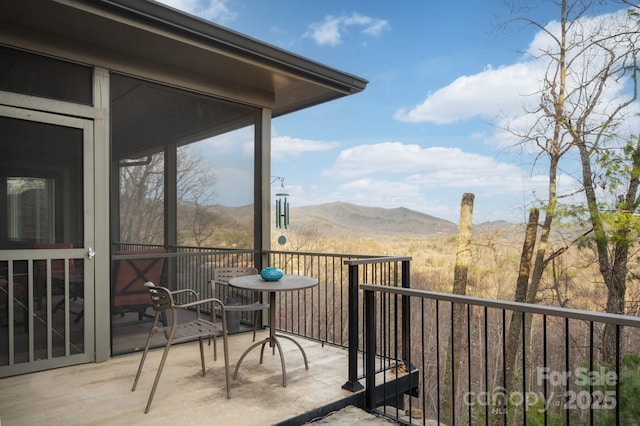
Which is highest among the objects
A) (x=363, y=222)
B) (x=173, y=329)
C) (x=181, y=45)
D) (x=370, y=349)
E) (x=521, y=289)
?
(x=181, y=45)

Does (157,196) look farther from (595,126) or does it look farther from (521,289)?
(595,126)

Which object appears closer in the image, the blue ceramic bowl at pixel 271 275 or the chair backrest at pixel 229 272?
the blue ceramic bowl at pixel 271 275

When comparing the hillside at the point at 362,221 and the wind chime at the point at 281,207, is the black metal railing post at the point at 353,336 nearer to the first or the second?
the wind chime at the point at 281,207

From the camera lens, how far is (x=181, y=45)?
3.51 m

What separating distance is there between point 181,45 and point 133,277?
2.10m

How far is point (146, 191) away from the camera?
3.90m

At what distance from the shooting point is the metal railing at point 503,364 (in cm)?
210

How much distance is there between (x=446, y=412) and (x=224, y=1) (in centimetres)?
1551

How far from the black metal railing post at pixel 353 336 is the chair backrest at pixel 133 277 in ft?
6.50

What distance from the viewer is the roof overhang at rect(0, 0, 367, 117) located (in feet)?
9.87

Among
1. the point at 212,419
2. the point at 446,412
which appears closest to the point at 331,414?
the point at 212,419

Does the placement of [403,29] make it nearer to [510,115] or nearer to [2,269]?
[510,115]

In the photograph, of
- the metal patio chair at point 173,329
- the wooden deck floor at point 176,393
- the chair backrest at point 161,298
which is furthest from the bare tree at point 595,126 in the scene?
the chair backrest at point 161,298

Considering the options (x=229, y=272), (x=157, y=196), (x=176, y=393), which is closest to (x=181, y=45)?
(x=157, y=196)
